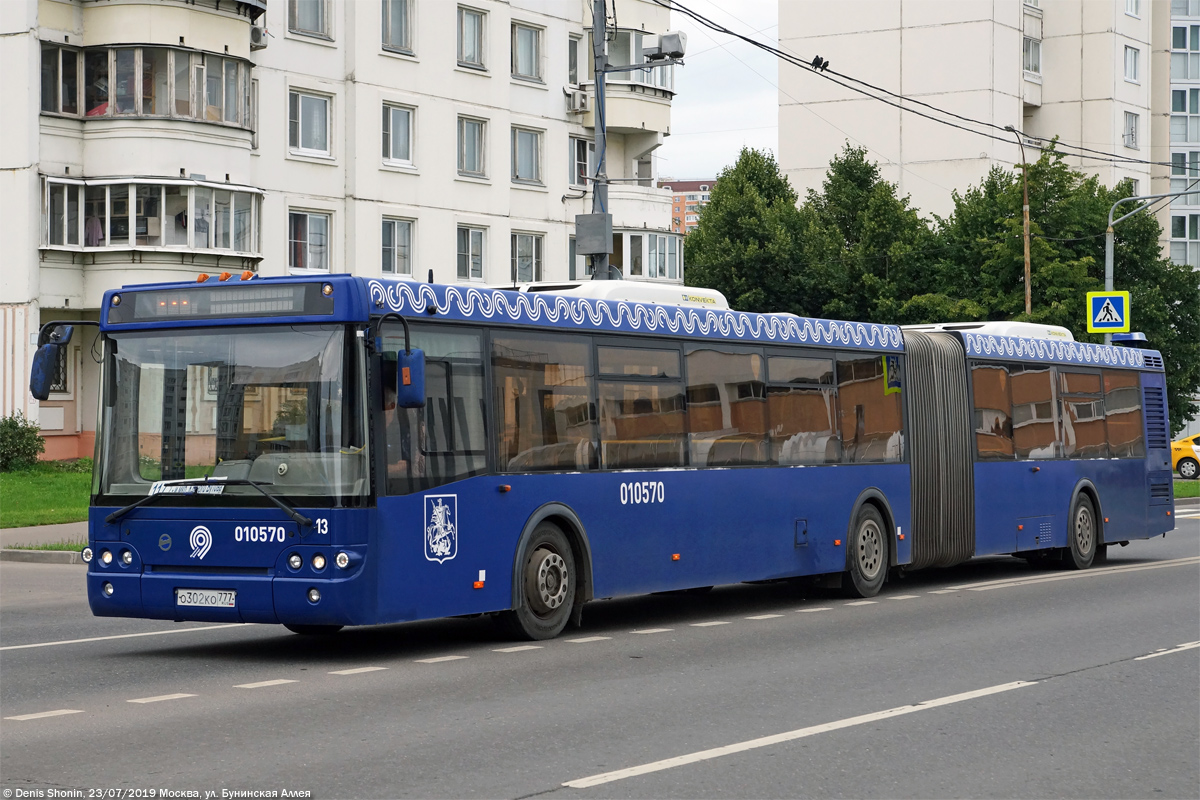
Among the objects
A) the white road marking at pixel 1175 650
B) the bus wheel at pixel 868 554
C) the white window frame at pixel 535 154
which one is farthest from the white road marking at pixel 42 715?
the white window frame at pixel 535 154

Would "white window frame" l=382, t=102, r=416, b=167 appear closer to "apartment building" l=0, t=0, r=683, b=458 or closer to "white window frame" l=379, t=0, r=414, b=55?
"apartment building" l=0, t=0, r=683, b=458

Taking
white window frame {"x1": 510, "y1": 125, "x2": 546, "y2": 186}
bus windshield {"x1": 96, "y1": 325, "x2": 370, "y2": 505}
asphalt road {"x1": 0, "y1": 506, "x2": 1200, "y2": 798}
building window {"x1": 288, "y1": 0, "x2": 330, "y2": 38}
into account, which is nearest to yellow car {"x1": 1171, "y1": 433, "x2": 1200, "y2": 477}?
white window frame {"x1": 510, "y1": 125, "x2": 546, "y2": 186}

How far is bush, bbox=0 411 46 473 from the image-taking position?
3522 centimetres

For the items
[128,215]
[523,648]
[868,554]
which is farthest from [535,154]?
[523,648]

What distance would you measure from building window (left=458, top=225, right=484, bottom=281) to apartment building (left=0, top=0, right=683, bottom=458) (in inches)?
2.7

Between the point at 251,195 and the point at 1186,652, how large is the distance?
101 ft

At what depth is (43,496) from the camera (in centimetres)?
3148

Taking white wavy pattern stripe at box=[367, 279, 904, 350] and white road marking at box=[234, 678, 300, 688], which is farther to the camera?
white wavy pattern stripe at box=[367, 279, 904, 350]

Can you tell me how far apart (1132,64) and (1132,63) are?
5 centimetres

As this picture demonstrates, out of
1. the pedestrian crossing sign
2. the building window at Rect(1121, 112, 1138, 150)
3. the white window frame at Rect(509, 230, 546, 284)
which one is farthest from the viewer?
the building window at Rect(1121, 112, 1138, 150)

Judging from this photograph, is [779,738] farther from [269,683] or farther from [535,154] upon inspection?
[535,154]

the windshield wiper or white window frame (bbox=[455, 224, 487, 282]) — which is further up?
white window frame (bbox=[455, 224, 487, 282])

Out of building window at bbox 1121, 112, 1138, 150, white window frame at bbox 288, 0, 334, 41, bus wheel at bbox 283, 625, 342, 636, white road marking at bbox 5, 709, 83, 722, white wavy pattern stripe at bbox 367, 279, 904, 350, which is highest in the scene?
building window at bbox 1121, 112, 1138, 150

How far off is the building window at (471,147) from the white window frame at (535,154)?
105cm
